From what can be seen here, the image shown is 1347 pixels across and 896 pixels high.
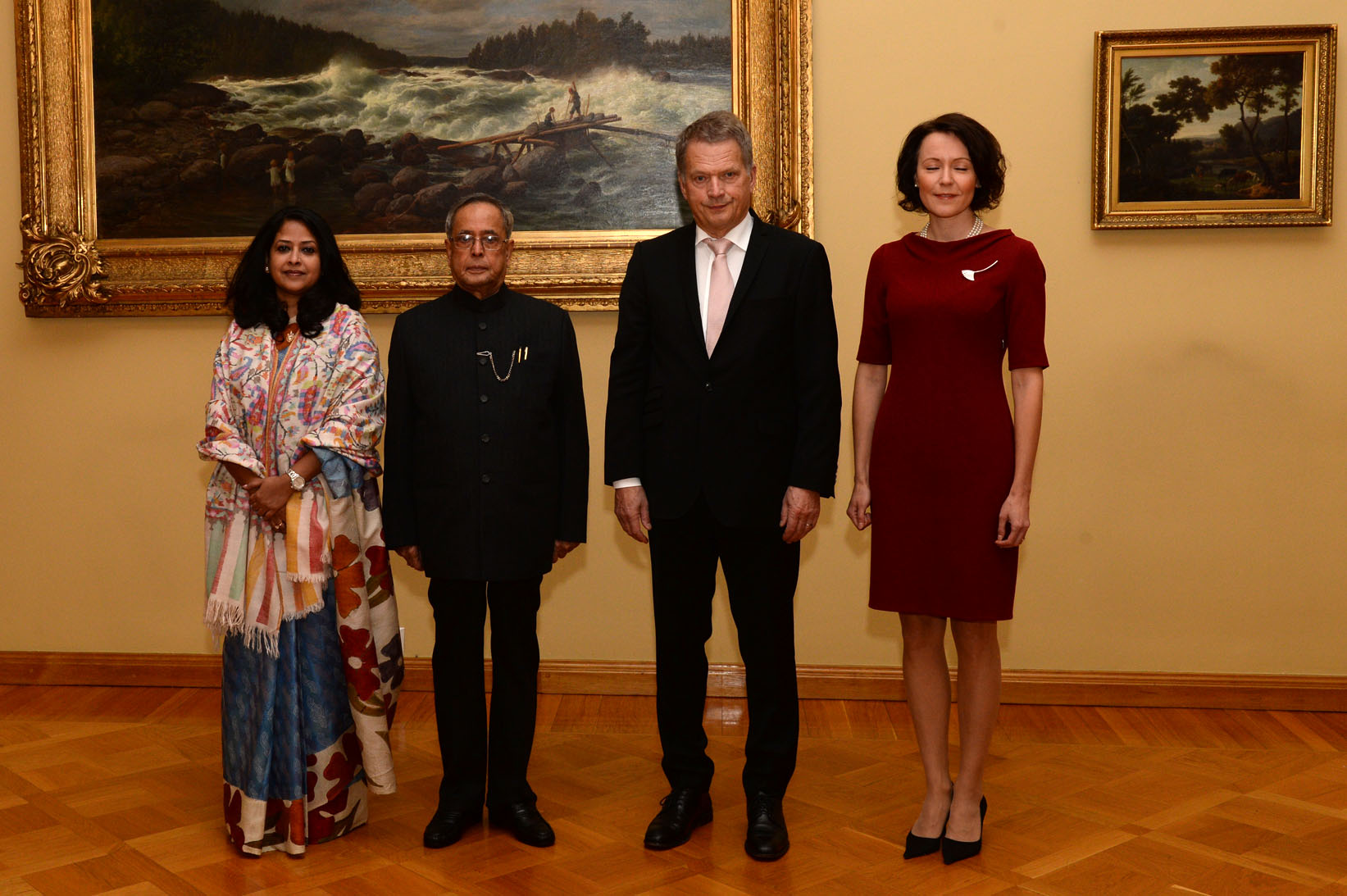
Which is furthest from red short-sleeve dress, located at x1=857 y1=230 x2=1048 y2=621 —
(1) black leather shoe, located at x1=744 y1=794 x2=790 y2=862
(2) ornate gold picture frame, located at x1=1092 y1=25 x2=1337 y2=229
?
(2) ornate gold picture frame, located at x1=1092 y1=25 x2=1337 y2=229

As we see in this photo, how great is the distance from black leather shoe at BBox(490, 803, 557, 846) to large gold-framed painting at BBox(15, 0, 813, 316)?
6.11 ft

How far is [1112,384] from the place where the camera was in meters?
3.93

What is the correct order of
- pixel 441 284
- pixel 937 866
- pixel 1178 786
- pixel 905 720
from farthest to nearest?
pixel 441 284 → pixel 905 720 → pixel 1178 786 → pixel 937 866

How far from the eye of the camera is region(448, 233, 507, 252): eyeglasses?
267 cm

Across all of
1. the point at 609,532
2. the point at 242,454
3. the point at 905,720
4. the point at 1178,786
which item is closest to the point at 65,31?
the point at 242,454

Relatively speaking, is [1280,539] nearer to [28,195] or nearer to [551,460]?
[551,460]

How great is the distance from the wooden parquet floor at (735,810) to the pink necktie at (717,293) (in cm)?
125

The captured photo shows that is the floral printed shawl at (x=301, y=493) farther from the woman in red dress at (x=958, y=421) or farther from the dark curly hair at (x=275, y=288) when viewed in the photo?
the woman in red dress at (x=958, y=421)

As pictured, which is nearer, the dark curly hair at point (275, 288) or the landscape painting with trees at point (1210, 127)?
the dark curly hair at point (275, 288)

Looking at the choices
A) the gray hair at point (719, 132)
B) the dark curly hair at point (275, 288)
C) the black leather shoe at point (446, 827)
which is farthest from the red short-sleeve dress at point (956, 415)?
the dark curly hair at point (275, 288)

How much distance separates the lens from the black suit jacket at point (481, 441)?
270 centimetres

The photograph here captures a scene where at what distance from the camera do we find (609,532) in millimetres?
4156

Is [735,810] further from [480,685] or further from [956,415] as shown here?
[956,415]

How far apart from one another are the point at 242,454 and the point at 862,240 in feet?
7.44
